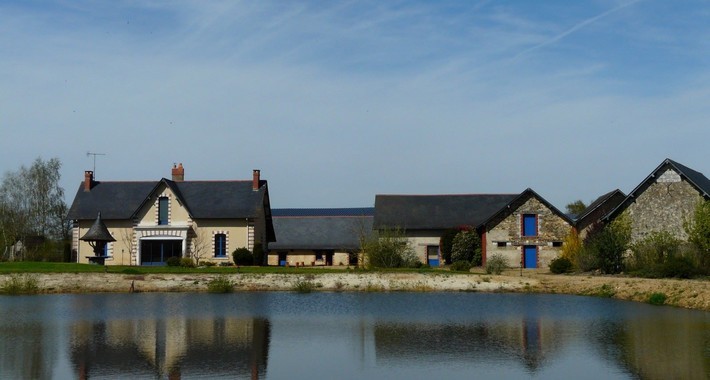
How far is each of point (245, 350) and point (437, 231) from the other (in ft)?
111

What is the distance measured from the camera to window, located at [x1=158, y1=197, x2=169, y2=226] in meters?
46.0

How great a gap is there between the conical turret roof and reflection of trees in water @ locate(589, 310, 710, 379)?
93.1 feet

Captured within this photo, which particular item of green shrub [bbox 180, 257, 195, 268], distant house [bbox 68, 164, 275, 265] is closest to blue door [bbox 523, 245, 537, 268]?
distant house [bbox 68, 164, 275, 265]

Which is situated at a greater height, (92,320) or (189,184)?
(189,184)

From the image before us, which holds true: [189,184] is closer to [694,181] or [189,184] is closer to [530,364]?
[694,181]

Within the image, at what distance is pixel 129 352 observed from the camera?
16.8m

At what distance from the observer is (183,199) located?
4619 cm

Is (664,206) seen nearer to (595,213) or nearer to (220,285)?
(595,213)

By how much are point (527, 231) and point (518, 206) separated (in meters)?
1.48

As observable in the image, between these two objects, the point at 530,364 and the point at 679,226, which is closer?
the point at 530,364

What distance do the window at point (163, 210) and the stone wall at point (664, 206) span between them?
24.8 m

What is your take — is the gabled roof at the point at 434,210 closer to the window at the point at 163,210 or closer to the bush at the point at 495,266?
the bush at the point at 495,266

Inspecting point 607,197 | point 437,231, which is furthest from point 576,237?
point 437,231

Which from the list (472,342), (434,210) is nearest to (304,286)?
(472,342)
